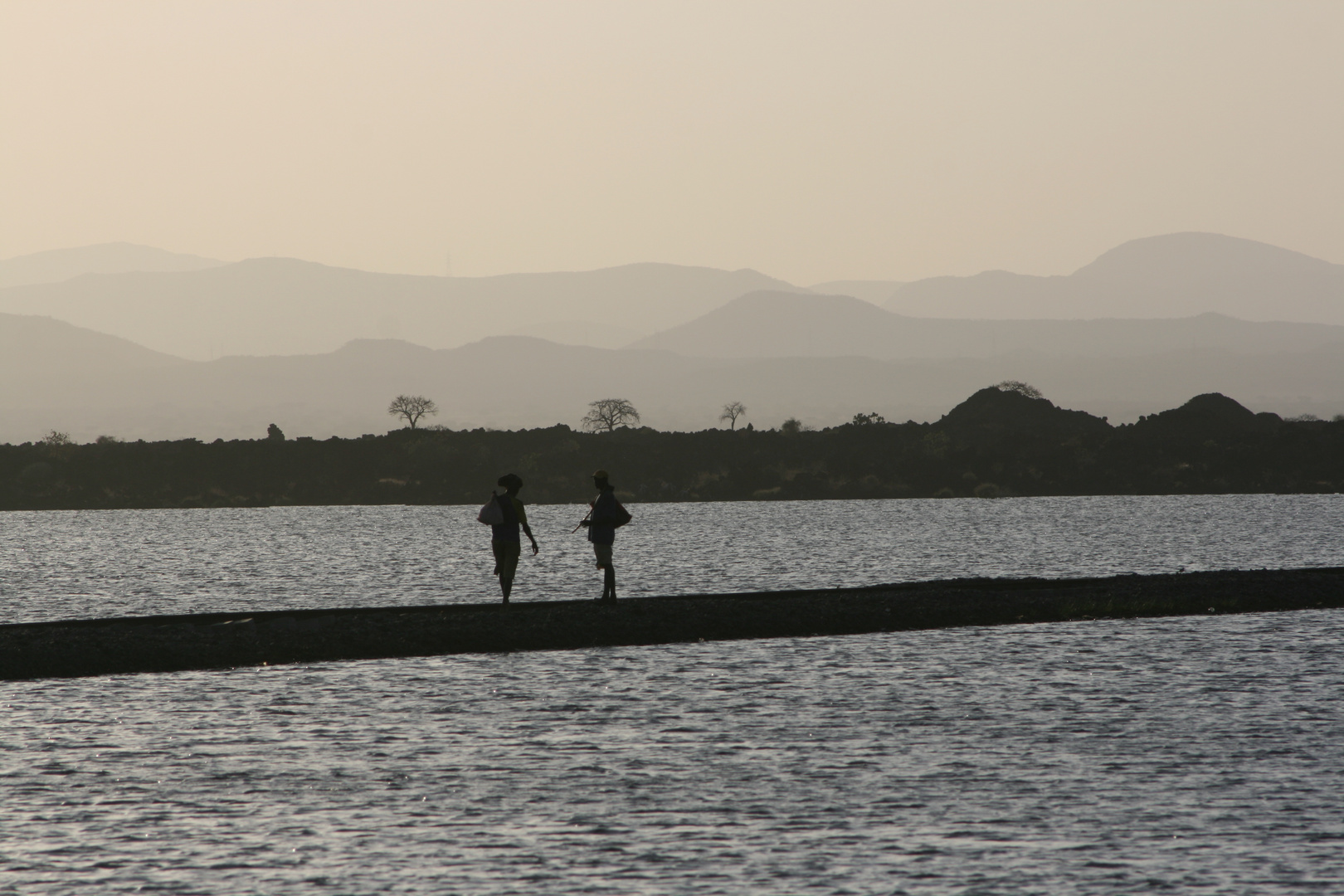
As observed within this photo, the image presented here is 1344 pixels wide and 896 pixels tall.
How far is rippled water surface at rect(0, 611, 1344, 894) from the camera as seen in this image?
13023 mm

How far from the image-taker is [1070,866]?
42.9 ft

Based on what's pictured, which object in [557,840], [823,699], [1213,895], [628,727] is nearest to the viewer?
[1213,895]

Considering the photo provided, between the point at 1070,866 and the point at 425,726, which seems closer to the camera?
the point at 1070,866

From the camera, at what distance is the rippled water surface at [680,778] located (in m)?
13.0

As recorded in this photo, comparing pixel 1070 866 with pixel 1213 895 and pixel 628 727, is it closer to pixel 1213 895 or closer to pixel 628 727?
pixel 1213 895

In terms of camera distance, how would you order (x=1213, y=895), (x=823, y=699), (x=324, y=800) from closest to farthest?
(x=1213, y=895) → (x=324, y=800) → (x=823, y=699)

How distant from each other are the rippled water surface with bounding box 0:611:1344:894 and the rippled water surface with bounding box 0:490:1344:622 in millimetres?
26974

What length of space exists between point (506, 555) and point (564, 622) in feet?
7.86

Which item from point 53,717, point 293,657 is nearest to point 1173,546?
point 293,657

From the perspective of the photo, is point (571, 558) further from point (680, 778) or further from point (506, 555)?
point (680, 778)

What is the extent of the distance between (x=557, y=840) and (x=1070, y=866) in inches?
182

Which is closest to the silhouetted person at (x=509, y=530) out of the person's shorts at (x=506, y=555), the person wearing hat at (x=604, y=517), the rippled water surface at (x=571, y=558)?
the person's shorts at (x=506, y=555)

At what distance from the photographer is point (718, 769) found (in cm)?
1764

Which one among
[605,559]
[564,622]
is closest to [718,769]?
[605,559]
